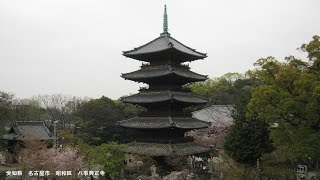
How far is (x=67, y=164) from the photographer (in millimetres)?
27812

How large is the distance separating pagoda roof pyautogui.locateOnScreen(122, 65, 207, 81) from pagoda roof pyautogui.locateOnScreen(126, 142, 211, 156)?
5839 mm

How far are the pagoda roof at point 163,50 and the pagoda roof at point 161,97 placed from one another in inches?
132

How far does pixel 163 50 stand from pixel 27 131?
2230cm

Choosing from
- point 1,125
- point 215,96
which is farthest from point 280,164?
point 215,96

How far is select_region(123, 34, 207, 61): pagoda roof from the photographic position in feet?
104

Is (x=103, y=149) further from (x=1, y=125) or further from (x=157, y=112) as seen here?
(x=1, y=125)

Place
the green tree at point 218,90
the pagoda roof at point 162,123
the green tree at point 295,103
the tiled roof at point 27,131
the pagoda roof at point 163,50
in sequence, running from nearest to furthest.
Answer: the green tree at point 295,103, the pagoda roof at point 162,123, the pagoda roof at point 163,50, the tiled roof at point 27,131, the green tree at point 218,90

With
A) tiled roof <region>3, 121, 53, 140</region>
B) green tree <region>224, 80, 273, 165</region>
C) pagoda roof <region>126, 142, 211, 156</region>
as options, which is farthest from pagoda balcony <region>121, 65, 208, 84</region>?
tiled roof <region>3, 121, 53, 140</region>

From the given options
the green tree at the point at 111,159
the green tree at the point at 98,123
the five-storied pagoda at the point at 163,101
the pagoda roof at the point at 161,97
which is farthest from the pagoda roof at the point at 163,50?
the green tree at the point at 98,123

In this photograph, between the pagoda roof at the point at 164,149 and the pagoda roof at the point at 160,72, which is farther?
the pagoda roof at the point at 160,72

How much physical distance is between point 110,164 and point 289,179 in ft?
44.7

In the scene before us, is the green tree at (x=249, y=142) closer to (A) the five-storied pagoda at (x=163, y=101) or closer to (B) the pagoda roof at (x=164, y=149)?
(B) the pagoda roof at (x=164, y=149)

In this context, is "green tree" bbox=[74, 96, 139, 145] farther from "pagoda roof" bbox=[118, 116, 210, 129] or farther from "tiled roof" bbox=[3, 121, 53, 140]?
"pagoda roof" bbox=[118, 116, 210, 129]

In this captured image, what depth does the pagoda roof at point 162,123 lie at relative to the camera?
1171 inches
